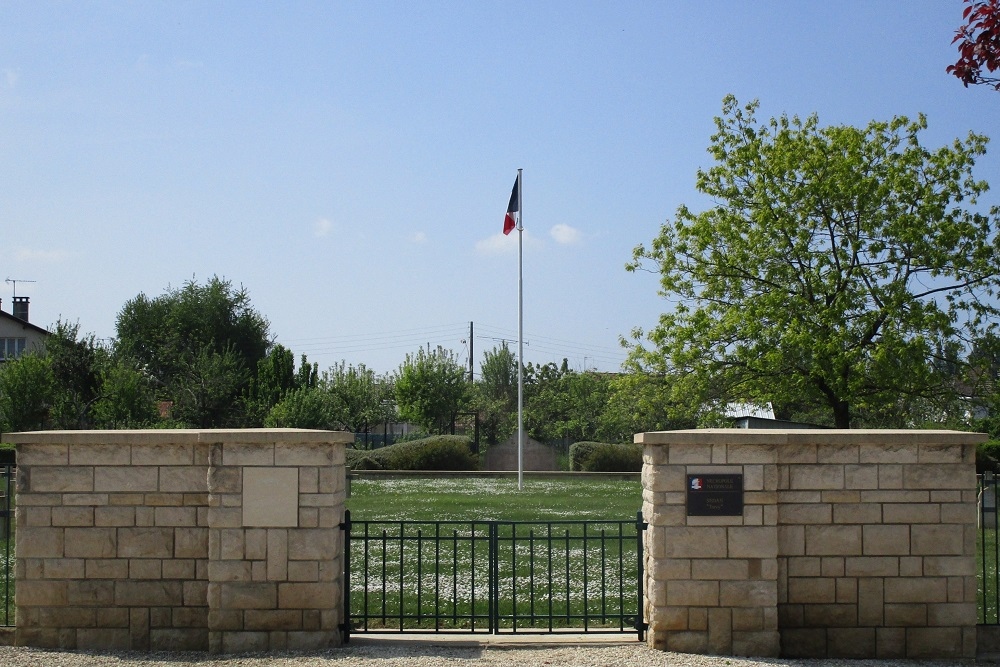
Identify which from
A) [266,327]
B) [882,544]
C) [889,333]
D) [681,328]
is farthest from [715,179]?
[266,327]

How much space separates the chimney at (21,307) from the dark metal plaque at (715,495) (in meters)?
54.6

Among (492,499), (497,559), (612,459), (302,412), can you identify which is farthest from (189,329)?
(497,559)

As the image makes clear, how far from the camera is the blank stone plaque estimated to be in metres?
7.89

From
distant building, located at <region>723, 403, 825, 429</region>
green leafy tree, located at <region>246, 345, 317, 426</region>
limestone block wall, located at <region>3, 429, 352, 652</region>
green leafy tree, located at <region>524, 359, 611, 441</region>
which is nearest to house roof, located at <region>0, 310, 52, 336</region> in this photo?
green leafy tree, located at <region>246, 345, 317, 426</region>

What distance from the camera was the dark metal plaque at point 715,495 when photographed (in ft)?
25.8

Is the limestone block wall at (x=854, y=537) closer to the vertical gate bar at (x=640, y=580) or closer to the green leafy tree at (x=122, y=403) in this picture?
the vertical gate bar at (x=640, y=580)

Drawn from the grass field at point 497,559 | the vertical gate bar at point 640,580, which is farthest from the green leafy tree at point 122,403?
the vertical gate bar at point 640,580

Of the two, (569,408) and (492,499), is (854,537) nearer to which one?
(492,499)

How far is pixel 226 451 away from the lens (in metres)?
7.93

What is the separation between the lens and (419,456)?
3341 centimetres

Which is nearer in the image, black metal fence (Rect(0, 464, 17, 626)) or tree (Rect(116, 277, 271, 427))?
black metal fence (Rect(0, 464, 17, 626))

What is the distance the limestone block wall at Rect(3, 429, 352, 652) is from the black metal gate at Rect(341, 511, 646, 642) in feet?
1.40

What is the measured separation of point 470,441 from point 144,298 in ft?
92.9

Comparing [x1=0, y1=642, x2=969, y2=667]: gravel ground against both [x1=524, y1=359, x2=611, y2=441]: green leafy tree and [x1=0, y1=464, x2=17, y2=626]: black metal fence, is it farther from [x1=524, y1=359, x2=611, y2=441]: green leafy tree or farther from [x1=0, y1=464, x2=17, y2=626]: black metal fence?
[x1=524, y1=359, x2=611, y2=441]: green leafy tree
